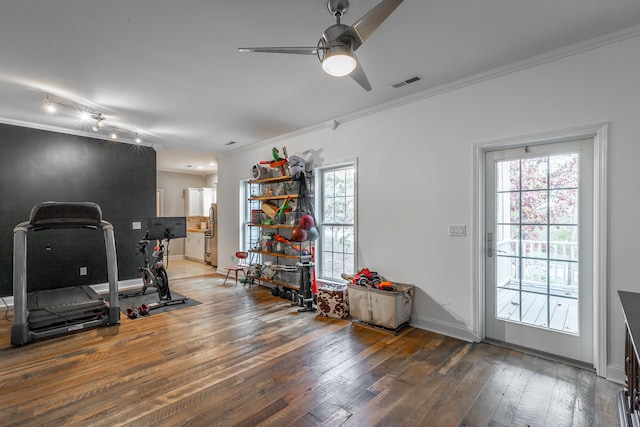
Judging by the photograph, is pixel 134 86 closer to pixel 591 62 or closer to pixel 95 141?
pixel 95 141

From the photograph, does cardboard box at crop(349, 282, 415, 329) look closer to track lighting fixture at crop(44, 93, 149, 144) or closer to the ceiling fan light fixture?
the ceiling fan light fixture

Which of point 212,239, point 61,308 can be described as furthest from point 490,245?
point 212,239

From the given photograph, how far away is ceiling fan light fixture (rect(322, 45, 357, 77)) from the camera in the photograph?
1792 mm

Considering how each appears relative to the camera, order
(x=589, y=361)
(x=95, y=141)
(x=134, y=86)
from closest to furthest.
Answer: (x=589, y=361)
(x=134, y=86)
(x=95, y=141)

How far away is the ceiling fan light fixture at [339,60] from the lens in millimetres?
1792

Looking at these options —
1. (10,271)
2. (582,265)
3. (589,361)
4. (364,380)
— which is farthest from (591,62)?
(10,271)

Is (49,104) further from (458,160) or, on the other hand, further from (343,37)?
(458,160)

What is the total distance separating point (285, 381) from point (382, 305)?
142 cm

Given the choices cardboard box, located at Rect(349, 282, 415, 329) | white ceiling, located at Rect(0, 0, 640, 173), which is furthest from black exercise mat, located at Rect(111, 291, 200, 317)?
white ceiling, located at Rect(0, 0, 640, 173)

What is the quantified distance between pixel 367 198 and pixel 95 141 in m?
4.82

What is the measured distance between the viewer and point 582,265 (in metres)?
2.61

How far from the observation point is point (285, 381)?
2369 mm

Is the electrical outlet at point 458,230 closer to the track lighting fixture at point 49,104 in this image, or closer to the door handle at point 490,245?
the door handle at point 490,245

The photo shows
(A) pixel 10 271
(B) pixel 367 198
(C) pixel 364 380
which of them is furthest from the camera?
(A) pixel 10 271
